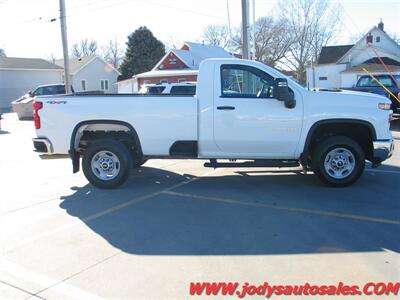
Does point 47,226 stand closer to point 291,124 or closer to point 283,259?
point 283,259

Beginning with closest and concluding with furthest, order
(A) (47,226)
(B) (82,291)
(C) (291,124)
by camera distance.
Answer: (B) (82,291), (A) (47,226), (C) (291,124)

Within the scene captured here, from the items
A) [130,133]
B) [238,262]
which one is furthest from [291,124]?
[238,262]

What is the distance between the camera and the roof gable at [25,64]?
46650 mm

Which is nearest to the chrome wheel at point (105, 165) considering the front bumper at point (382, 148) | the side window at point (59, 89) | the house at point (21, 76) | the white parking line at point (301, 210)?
the white parking line at point (301, 210)

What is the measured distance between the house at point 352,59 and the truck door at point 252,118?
38.4 meters

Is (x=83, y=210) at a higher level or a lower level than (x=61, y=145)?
lower

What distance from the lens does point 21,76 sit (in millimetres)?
Result: 47406

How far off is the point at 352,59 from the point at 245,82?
4292 cm

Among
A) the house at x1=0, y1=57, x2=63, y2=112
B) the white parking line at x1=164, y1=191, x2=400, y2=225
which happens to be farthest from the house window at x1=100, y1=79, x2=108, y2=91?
the white parking line at x1=164, y1=191, x2=400, y2=225

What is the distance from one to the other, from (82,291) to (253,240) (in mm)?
2005

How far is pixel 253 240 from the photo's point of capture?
5148 millimetres

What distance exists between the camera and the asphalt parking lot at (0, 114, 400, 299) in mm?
4238

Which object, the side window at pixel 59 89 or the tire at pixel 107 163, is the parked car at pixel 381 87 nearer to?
the tire at pixel 107 163

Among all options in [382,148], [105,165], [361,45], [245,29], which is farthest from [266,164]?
[361,45]
